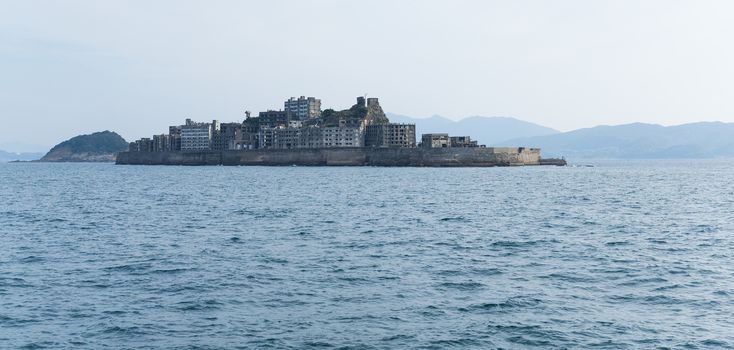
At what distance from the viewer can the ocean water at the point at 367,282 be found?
65.1 ft

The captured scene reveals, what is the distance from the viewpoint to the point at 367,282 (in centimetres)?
2681

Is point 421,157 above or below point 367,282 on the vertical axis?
above

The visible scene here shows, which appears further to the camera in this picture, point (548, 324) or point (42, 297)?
point (42, 297)

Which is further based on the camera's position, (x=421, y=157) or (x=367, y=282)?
(x=421, y=157)

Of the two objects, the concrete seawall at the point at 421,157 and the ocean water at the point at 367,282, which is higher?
the concrete seawall at the point at 421,157

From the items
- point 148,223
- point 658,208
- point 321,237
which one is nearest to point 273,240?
point 321,237

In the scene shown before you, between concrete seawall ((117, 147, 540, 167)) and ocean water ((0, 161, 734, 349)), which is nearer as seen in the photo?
ocean water ((0, 161, 734, 349))

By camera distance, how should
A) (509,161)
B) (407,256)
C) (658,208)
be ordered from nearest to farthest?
→ (407,256)
(658,208)
(509,161)

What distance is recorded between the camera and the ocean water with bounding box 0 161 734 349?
1983 centimetres

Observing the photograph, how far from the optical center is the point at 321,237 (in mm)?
40031

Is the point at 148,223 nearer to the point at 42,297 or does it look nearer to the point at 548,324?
the point at 42,297

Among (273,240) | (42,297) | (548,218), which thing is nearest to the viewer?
(42,297)

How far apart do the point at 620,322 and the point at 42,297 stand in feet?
62.1

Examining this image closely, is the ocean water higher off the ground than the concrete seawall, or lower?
lower
